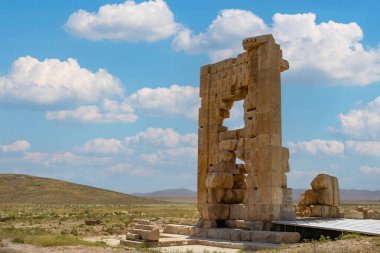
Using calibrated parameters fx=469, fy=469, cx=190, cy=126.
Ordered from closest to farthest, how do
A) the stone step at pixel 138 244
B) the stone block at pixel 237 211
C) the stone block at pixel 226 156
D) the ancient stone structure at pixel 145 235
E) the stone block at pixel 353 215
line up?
1. the stone step at pixel 138 244
2. the ancient stone structure at pixel 145 235
3. the stone block at pixel 237 211
4. the stone block at pixel 226 156
5. the stone block at pixel 353 215

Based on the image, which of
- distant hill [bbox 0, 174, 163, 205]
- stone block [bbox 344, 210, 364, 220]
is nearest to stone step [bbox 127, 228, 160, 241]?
stone block [bbox 344, 210, 364, 220]

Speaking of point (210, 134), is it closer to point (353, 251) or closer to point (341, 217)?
point (341, 217)

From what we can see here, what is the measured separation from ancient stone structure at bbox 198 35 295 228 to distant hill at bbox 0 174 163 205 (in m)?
48.3

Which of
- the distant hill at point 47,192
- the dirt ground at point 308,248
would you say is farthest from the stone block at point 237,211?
the distant hill at point 47,192

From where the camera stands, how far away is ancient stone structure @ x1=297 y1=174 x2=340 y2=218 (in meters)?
18.4

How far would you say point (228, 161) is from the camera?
1803 centimetres

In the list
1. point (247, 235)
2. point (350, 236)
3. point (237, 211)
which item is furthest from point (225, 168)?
point (350, 236)

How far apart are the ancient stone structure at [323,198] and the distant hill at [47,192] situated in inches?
1975

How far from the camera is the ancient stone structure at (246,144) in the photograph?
16016 mm

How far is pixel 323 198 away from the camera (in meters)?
18.5

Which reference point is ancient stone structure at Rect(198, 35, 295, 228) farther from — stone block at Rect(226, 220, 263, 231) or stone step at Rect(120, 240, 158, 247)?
stone step at Rect(120, 240, 158, 247)

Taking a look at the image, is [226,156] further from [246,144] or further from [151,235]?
[151,235]

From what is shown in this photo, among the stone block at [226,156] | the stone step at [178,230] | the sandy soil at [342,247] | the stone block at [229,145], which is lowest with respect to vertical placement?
the stone step at [178,230]

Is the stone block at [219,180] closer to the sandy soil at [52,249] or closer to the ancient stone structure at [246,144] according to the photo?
the ancient stone structure at [246,144]
